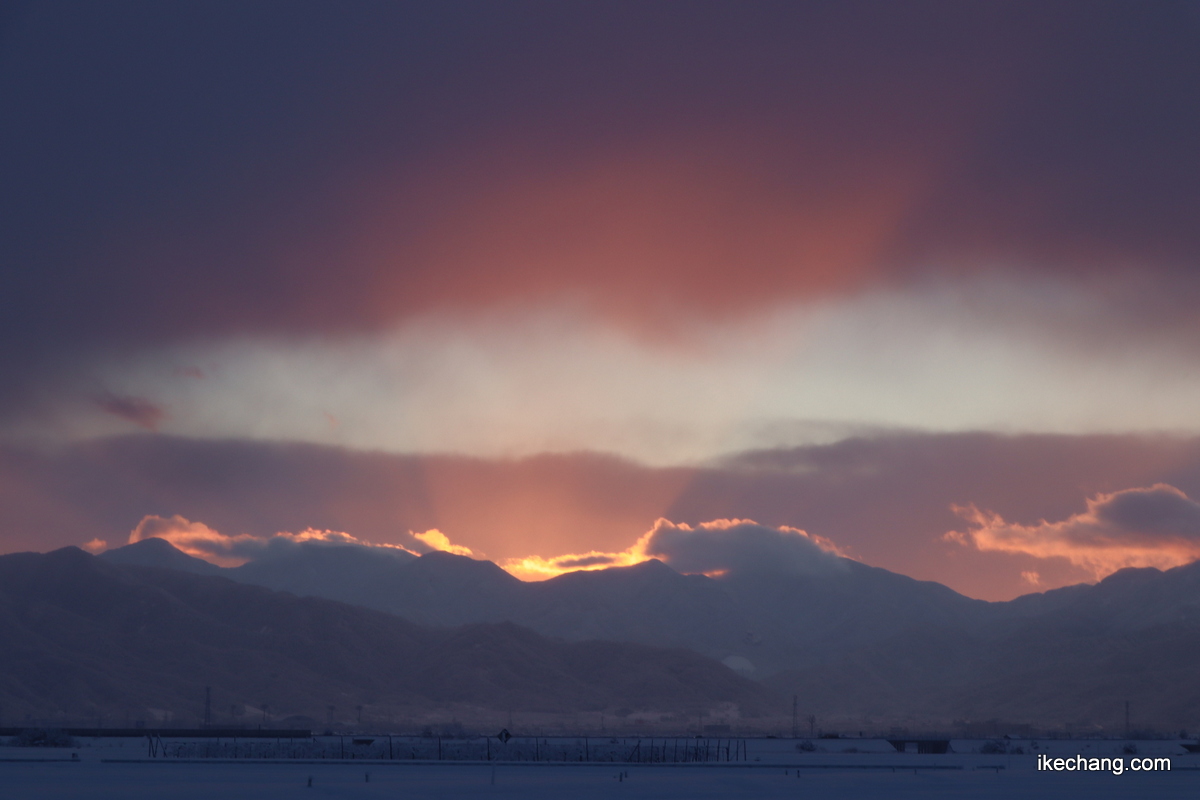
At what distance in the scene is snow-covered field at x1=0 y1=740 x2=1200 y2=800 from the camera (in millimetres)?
61719

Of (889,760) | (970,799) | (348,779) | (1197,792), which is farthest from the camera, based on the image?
(889,760)

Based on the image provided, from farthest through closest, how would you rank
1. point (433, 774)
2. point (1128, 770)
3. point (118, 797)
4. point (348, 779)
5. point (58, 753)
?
point (58, 753), point (1128, 770), point (433, 774), point (348, 779), point (118, 797)

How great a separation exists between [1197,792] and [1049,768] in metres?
29.6

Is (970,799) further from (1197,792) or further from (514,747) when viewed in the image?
(514,747)

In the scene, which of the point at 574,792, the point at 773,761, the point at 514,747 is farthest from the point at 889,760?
the point at 574,792

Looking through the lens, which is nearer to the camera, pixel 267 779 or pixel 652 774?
pixel 267 779

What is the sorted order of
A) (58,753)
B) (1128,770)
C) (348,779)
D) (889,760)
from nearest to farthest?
(348,779)
(1128,770)
(58,753)
(889,760)

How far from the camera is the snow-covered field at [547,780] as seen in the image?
2430 inches

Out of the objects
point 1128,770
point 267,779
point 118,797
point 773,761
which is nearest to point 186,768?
point 267,779

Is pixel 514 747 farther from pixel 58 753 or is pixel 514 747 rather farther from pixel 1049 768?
pixel 1049 768

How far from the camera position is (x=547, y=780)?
7238cm

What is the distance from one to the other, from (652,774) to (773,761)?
27.1 m

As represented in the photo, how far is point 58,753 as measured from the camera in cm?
9756

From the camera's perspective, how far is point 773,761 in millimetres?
103500
